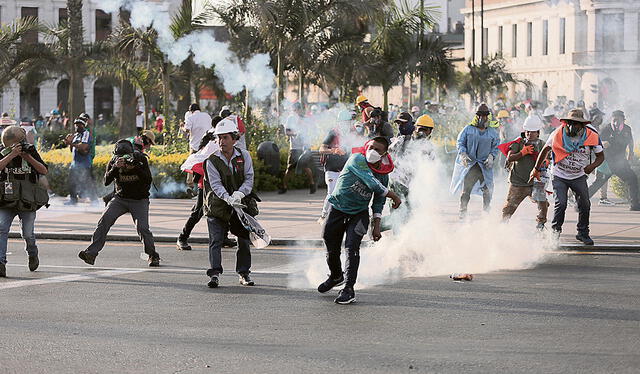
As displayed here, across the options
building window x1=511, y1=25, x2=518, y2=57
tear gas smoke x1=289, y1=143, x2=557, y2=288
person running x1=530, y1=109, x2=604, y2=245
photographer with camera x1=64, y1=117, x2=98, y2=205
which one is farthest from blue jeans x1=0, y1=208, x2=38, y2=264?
building window x1=511, y1=25, x2=518, y2=57

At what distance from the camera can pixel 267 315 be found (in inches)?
369

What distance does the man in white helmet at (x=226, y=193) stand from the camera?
1099 cm

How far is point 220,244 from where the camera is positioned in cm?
1107

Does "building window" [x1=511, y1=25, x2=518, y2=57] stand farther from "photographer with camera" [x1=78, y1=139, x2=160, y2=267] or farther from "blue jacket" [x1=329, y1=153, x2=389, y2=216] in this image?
"blue jacket" [x1=329, y1=153, x2=389, y2=216]

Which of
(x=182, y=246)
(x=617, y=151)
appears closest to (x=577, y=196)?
(x=182, y=246)

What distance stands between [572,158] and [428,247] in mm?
2169

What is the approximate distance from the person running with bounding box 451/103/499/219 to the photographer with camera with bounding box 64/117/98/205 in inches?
270

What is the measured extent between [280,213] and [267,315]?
9.05 meters

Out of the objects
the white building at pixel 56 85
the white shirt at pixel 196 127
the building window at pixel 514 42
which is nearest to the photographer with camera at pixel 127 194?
the white shirt at pixel 196 127

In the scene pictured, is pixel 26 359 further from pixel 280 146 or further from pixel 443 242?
pixel 280 146

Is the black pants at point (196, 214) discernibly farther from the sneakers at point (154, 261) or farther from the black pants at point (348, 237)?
the black pants at point (348, 237)

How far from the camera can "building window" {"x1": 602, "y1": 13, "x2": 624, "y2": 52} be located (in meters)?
26.3

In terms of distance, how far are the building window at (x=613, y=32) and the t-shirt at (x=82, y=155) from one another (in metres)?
12.6

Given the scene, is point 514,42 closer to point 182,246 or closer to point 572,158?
point 572,158
